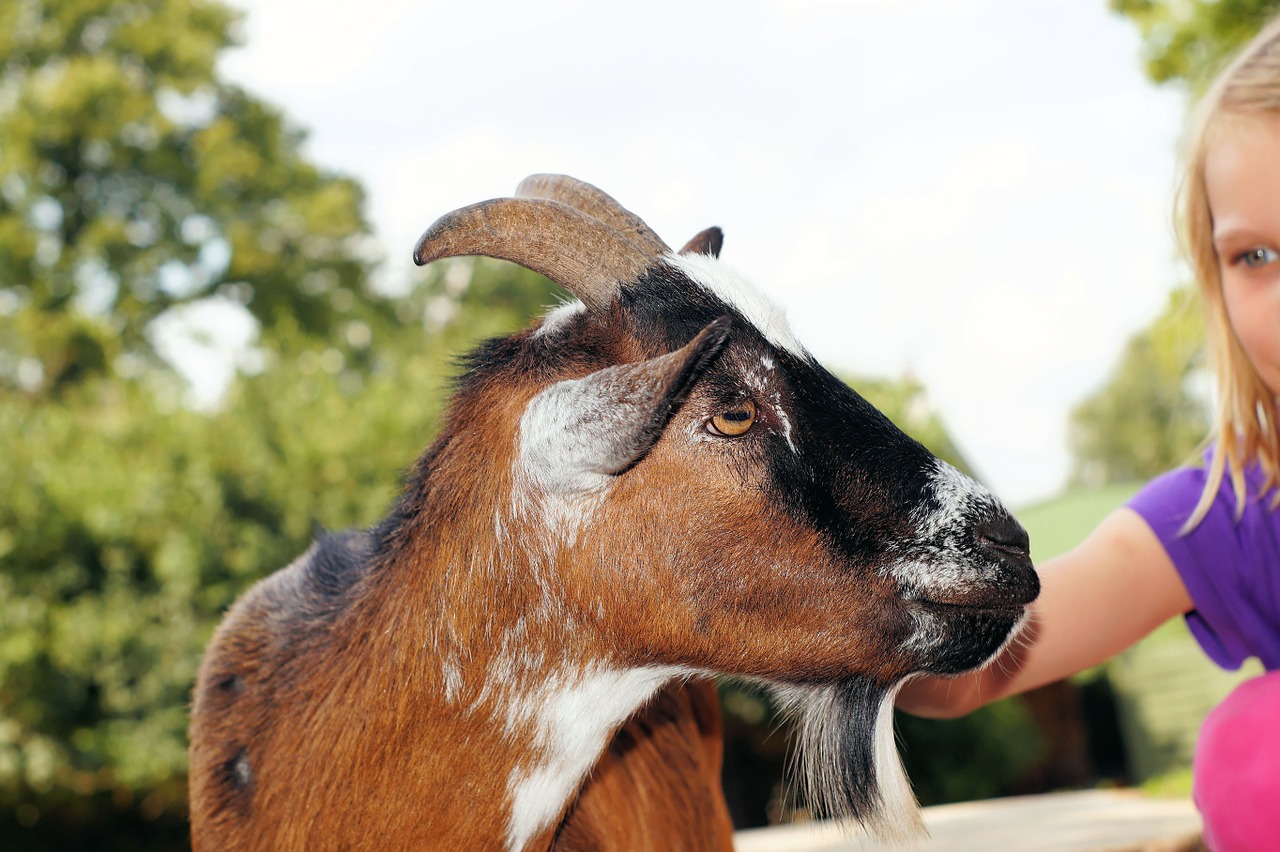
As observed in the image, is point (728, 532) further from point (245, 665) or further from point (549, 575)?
point (245, 665)

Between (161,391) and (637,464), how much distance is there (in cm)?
893

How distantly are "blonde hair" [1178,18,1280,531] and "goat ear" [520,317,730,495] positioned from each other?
4.24 ft

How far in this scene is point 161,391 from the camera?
9.84 meters

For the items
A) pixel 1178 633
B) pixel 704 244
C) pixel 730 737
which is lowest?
pixel 1178 633

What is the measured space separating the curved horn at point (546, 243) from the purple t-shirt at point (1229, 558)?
4.64ft

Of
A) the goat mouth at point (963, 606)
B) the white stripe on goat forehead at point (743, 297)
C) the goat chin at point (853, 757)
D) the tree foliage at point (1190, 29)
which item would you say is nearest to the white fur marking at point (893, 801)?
the goat chin at point (853, 757)

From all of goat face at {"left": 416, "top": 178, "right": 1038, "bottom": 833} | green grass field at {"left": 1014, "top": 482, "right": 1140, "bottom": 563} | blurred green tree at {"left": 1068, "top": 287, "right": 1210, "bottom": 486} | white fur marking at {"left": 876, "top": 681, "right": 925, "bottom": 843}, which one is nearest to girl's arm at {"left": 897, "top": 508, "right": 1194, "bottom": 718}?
white fur marking at {"left": 876, "top": 681, "right": 925, "bottom": 843}

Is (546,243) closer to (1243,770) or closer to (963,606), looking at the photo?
(963,606)

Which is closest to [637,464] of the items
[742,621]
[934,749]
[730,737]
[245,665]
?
[742,621]

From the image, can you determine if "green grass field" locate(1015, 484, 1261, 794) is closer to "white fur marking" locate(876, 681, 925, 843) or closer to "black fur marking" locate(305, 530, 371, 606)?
"white fur marking" locate(876, 681, 925, 843)

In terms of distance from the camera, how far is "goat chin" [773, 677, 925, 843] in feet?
7.02

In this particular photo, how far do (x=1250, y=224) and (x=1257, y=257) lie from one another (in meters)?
0.09

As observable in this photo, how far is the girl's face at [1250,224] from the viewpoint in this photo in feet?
7.45

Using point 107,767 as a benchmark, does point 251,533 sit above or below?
above
